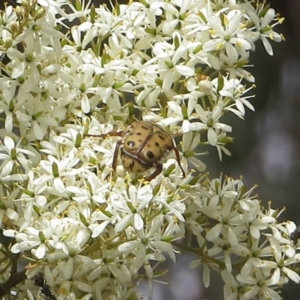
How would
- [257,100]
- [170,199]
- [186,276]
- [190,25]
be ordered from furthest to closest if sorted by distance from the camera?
[257,100], [186,276], [190,25], [170,199]

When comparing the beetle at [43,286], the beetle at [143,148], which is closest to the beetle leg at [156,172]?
the beetle at [143,148]

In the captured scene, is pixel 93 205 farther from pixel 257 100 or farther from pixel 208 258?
pixel 257 100

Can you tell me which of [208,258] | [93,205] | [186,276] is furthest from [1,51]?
[186,276]

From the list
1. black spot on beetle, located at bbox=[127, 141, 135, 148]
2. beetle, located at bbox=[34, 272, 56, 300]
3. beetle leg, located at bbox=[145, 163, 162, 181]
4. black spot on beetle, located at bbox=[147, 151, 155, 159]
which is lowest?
beetle, located at bbox=[34, 272, 56, 300]

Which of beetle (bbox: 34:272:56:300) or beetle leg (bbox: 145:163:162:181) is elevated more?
beetle leg (bbox: 145:163:162:181)

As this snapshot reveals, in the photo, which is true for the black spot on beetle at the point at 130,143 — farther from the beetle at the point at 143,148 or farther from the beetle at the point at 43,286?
the beetle at the point at 43,286

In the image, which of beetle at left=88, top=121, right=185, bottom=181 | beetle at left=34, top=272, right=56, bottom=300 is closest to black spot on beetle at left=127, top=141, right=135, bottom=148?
beetle at left=88, top=121, right=185, bottom=181

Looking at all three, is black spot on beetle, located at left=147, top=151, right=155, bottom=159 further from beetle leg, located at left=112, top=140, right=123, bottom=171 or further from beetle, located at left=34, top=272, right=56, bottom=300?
beetle, located at left=34, top=272, right=56, bottom=300

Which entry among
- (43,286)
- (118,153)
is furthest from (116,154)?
(43,286)

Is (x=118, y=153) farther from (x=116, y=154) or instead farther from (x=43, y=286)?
(x=43, y=286)
